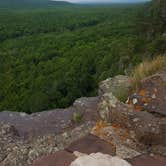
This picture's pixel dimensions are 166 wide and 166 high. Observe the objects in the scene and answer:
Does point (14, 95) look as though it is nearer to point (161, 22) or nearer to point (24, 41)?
point (161, 22)

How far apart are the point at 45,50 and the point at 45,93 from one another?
2122 cm

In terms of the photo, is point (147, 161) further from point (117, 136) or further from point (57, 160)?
point (117, 136)

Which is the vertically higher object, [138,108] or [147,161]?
[147,161]

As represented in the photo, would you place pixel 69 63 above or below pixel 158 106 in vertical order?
below

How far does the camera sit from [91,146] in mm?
2666

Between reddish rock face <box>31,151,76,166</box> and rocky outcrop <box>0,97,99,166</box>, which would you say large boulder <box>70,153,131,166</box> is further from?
rocky outcrop <box>0,97,99,166</box>

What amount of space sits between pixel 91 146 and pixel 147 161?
0.53 m

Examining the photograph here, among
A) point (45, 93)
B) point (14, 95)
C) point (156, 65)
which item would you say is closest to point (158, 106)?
point (156, 65)

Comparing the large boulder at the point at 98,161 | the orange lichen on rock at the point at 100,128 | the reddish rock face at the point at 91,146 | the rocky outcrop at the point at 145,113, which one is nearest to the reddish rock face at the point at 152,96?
the rocky outcrop at the point at 145,113

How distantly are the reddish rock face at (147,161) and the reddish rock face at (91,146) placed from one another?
277mm

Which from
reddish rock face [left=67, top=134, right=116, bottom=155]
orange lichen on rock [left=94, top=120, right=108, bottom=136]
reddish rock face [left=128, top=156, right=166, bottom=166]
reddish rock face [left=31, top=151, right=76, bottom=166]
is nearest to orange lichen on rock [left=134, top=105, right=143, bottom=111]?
orange lichen on rock [left=94, top=120, right=108, bottom=136]

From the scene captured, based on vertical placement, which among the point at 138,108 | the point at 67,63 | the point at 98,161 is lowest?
the point at 67,63

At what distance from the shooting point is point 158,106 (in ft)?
12.2

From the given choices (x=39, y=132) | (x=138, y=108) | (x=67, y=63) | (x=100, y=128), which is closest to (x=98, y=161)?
(x=100, y=128)
